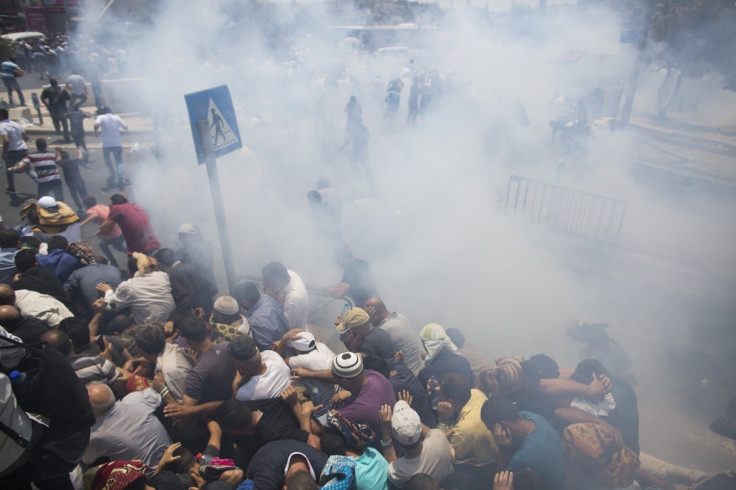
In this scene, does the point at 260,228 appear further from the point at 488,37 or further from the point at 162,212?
the point at 488,37

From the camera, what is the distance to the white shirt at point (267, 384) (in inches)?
103

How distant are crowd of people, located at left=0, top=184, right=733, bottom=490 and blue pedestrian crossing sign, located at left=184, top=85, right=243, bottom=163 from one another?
981mm

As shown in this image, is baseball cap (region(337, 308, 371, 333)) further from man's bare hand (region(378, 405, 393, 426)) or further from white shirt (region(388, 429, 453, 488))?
white shirt (region(388, 429, 453, 488))

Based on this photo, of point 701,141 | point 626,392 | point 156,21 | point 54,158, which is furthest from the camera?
point 701,141

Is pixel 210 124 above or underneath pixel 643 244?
above

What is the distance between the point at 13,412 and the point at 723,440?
4.58 metres

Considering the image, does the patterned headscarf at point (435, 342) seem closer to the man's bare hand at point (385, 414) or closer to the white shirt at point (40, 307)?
the man's bare hand at point (385, 414)

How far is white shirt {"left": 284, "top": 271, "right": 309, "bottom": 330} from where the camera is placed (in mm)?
3578

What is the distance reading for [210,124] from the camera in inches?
124

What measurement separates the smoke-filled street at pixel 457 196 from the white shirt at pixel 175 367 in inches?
2.4

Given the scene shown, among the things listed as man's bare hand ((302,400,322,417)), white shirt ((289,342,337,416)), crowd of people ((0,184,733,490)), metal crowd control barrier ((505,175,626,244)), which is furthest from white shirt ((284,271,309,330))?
metal crowd control barrier ((505,175,626,244))

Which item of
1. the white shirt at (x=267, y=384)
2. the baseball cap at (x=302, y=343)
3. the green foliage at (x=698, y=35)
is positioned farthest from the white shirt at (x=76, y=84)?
the green foliage at (x=698, y=35)

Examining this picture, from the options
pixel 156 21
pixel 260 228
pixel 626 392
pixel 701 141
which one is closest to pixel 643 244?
pixel 626 392

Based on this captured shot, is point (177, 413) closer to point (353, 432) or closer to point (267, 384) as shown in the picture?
point (267, 384)
